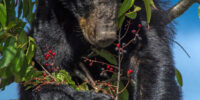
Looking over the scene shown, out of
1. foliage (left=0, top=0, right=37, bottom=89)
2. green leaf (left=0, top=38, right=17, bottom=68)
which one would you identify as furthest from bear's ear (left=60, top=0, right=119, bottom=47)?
green leaf (left=0, top=38, right=17, bottom=68)

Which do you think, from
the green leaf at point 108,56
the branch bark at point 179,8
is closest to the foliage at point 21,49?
the green leaf at point 108,56

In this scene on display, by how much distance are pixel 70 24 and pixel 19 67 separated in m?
0.70

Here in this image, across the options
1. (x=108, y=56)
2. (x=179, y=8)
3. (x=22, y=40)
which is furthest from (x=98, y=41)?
(x=179, y=8)

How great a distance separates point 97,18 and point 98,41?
0.39ft

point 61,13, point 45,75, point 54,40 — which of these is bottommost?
point 45,75

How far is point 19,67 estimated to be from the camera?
922 mm

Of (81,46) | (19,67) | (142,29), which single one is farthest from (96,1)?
(19,67)

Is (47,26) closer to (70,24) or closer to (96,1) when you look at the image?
(70,24)

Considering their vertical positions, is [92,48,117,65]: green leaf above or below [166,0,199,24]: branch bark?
below

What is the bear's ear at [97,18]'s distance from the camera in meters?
1.20

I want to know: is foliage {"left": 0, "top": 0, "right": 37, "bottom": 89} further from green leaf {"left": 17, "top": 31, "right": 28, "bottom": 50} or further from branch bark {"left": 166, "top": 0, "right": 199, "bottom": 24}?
branch bark {"left": 166, "top": 0, "right": 199, "bottom": 24}

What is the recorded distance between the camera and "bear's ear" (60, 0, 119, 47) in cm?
120

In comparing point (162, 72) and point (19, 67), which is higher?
point (19, 67)

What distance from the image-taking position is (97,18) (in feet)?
4.27
